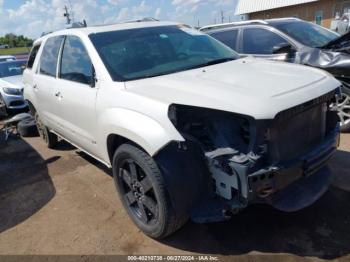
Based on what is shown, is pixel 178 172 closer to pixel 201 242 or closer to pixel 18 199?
pixel 201 242

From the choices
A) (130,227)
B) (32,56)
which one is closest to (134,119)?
(130,227)

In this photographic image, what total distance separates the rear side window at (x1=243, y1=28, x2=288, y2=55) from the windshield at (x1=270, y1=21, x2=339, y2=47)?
7.2 inches

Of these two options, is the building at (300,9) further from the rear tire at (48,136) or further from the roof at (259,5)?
the rear tire at (48,136)

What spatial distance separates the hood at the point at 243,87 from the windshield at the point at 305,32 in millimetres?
2771

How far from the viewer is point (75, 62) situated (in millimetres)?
3906

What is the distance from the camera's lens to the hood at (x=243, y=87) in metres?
2.39

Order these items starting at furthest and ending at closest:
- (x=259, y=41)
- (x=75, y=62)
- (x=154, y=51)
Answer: (x=259, y=41) → (x=75, y=62) → (x=154, y=51)

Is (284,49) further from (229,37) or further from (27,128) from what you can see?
(27,128)

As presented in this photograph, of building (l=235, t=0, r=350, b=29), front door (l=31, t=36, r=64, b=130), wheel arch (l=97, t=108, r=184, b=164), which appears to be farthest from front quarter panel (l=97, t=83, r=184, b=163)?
building (l=235, t=0, r=350, b=29)

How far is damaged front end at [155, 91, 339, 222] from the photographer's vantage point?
240cm

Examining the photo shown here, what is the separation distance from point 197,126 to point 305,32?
4.38 metres

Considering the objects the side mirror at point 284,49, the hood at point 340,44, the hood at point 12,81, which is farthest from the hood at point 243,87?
the hood at point 12,81

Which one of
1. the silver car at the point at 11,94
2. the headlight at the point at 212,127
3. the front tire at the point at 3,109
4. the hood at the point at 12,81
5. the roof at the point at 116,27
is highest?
the roof at the point at 116,27

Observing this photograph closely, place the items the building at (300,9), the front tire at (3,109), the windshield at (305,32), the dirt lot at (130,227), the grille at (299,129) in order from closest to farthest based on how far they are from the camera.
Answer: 1. the grille at (299,129)
2. the dirt lot at (130,227)
3. the windshield at (305,32)
4. the front tire at (3,109)
5. the building at (300,9)
